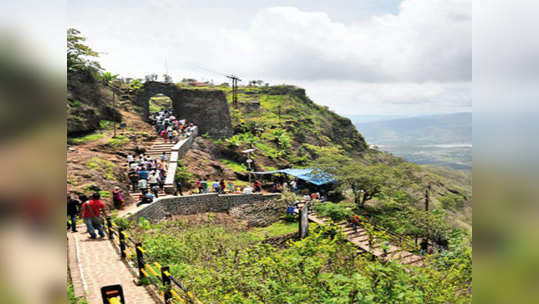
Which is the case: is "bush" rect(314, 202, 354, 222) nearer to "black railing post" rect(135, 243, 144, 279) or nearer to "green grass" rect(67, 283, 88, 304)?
"black railing post" rect(135, 243, 144, 279)

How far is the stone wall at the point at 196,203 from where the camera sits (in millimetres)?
12969

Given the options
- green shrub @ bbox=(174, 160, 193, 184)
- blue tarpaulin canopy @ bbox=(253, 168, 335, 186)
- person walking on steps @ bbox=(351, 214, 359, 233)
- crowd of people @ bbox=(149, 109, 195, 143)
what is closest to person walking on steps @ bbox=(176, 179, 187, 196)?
green shrub @ bbox=(174, 160, 193, 184)

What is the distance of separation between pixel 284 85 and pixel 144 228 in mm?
56087

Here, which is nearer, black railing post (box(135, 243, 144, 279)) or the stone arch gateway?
black railing post (box(135, 243, 144, 279))

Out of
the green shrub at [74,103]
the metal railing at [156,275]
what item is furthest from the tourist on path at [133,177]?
the green shrub at [74,103]

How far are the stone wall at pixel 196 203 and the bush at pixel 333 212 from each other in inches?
116

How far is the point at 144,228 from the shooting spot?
10953 mm

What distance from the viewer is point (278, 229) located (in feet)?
58.5

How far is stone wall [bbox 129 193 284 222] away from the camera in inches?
511

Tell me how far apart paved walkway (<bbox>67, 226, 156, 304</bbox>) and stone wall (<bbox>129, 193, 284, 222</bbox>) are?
2844mm

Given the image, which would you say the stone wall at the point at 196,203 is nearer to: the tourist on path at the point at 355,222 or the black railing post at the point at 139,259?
the black railing post at the point at 139,259

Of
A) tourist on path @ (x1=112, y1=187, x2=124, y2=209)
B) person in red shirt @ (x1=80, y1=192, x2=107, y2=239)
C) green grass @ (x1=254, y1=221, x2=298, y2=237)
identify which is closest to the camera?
person in red shirt @ (x1=80, y1=192, x2=107, y2=239)

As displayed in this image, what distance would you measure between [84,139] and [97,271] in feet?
42.8
